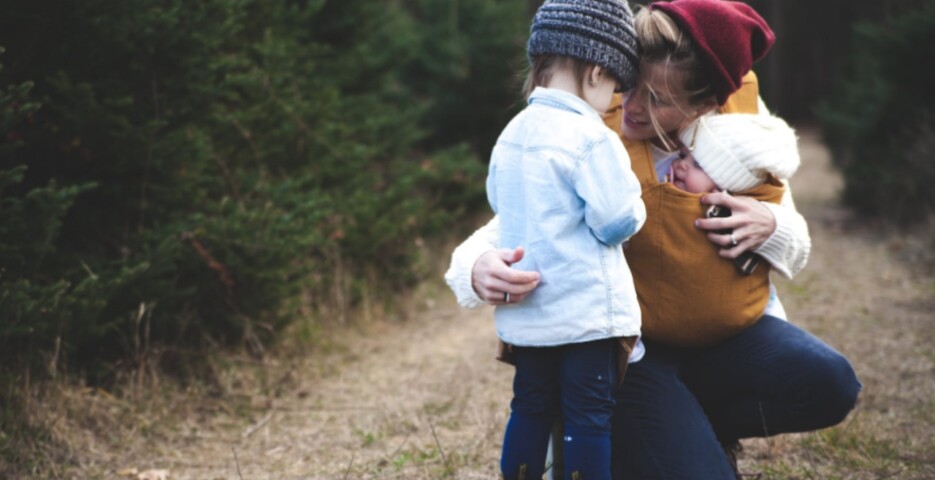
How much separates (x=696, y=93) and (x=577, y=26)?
0.49 meters

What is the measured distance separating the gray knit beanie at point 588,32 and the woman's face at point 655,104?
170mm

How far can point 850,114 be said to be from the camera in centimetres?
985

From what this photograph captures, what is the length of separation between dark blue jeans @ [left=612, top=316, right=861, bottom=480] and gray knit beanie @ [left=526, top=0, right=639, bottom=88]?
0.94 meters

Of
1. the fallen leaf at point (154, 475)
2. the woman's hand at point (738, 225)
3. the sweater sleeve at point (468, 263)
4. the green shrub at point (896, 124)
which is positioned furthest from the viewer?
the green shrub at point (896, 124)

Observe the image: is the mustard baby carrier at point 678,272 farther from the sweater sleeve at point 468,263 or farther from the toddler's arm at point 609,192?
the sweater sleeve at point 468,263

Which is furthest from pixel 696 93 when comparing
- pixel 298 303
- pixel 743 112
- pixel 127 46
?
pixel 298 303

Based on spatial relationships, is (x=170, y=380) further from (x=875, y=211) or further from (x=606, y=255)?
(x=875, y=211)

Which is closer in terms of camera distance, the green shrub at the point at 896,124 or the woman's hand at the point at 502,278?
the woman's hand at the point at 502,278

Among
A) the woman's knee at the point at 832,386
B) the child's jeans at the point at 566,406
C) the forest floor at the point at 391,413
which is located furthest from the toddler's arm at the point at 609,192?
the forest floor at the point at 391,413

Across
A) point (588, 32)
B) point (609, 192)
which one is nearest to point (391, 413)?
point (609, 192)

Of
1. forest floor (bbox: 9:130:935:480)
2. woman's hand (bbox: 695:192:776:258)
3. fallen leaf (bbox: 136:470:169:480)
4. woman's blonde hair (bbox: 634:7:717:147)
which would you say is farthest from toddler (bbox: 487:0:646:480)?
fallen leaf (bbox: 136:470:169:480)

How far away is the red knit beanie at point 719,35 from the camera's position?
→ 238cm

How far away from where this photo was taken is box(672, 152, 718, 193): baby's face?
2.57m

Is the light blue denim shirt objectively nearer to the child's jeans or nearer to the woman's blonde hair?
the child's jeans
